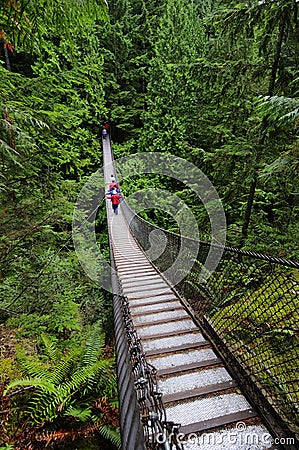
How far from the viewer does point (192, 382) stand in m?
1.73

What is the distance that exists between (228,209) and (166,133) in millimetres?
4894

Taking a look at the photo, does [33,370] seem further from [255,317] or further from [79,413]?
[255,317]

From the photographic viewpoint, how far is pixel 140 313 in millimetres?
2674

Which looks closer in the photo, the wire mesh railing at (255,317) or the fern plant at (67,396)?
the wire mesh railing at (255,317)

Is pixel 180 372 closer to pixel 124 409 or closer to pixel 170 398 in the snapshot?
pixel 170 398

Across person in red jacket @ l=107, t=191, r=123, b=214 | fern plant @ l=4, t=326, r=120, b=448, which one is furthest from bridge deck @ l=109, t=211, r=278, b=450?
person in red jacket @ l=107, t=191, r=123, b=214

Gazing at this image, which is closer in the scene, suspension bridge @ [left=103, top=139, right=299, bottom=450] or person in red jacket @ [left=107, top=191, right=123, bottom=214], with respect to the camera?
suspension bridge @ [left=103, top=139, right=299, bottom=450]

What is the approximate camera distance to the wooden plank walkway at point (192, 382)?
1.34m

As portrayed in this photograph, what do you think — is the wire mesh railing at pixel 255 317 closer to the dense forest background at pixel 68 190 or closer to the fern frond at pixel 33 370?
the dense forest background at pixel 68 190

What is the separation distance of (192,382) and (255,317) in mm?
665

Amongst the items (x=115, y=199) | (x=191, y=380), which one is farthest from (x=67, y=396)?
(x=115, y=199)

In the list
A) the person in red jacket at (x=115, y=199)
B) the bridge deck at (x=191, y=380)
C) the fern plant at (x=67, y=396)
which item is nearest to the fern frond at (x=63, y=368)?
the fern plant at (x=67, y=396)

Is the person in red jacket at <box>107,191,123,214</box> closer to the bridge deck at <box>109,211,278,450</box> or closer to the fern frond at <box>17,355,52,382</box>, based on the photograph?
the bridge deck at <box>109,211,278,450</box>

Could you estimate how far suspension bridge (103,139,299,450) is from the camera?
116 centimetres
